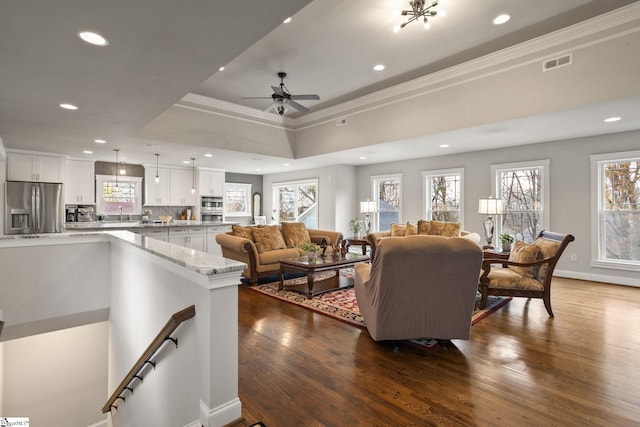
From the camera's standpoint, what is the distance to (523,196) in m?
6.08

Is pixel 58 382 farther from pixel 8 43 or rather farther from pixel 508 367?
pixel 508 367

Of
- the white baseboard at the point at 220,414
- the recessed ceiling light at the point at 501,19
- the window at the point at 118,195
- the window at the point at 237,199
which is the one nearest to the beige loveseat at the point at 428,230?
the recessed ceiling light at the point at 501,19

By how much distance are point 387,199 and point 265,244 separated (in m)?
4.07

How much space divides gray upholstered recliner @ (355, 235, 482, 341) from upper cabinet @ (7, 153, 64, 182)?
7.58 m

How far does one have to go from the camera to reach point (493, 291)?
12.2 feet

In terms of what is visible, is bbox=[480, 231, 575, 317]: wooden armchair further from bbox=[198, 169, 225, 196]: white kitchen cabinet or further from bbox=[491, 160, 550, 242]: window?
bbox=[198, 169, 225, 196]: white kitchen cabinet

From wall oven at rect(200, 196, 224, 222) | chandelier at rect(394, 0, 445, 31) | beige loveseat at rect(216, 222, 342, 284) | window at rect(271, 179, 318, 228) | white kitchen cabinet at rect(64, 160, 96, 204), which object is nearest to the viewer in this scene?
chandelier at rect(394, 0, 445, 31)

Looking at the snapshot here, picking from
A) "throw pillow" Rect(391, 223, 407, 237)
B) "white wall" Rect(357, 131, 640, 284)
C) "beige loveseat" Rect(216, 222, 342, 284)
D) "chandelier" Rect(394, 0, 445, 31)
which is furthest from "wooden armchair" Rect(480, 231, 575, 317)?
"chandelier" Rect(394, 0, 445, 31)

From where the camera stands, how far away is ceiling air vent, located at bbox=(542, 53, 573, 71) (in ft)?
12.2

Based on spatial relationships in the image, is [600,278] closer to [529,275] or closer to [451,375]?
[529,275]

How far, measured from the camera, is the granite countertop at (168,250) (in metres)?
1.72

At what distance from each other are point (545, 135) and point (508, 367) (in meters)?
4.42

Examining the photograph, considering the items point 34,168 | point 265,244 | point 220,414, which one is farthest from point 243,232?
point 34,168

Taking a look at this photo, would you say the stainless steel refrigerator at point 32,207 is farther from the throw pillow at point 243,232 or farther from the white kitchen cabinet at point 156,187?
the throw pillow at point 243,232
